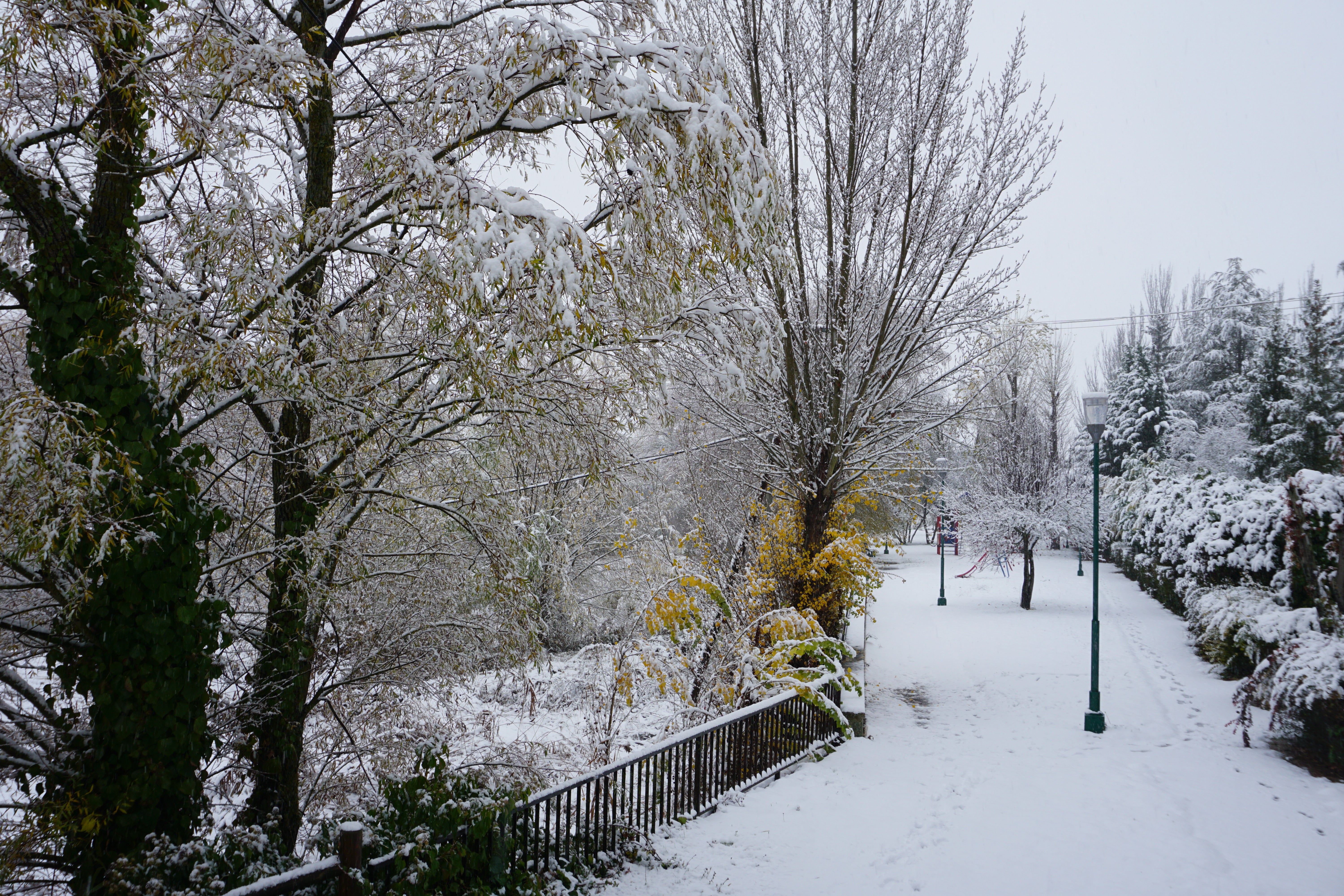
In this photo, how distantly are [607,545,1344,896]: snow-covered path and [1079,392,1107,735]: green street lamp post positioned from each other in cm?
22

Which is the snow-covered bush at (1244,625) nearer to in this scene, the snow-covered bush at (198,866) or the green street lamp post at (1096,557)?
the green street lamp post at (1096,557)

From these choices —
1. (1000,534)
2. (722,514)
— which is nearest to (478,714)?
(722,514)

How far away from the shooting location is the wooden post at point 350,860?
3.76 m

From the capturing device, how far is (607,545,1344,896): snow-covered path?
19.2 feet

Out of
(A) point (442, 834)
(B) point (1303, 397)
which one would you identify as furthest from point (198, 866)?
(B) point (1303, 397)

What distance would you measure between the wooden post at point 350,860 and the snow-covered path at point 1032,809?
2.26 meters

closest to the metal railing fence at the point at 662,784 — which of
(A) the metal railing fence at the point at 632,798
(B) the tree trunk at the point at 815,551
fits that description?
(A) the metal railing fence at the point at 632,798

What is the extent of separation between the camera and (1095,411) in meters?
11.1

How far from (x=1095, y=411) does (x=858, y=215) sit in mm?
4618

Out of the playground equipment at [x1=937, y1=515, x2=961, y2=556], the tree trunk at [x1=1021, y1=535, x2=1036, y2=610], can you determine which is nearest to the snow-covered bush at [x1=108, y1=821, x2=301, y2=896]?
the tree trunk at [x1=1021, y1=535, x2=1036, y2=610]

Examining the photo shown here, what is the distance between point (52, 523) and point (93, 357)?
3.92ft

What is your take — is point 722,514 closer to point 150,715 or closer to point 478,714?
point 478,714

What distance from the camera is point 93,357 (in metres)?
3.70

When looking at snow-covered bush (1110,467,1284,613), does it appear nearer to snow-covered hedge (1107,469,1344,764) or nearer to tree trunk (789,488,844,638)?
snow-covered hedge (1107,469,1344,764)
